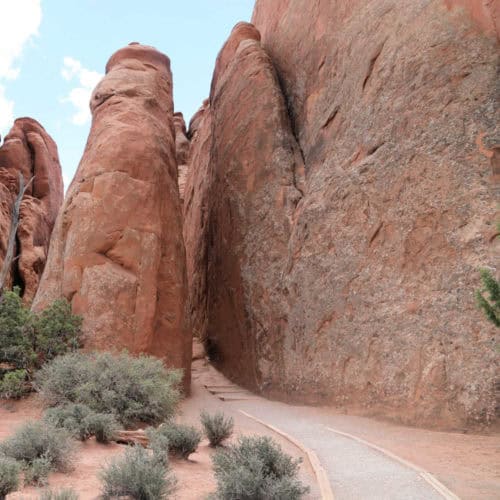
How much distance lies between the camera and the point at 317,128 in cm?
1703

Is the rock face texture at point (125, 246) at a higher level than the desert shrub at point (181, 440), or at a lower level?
higher

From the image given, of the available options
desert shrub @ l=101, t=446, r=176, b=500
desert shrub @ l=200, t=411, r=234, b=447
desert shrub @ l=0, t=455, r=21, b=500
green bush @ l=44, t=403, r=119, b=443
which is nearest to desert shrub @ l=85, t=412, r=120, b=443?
green bush @ l=44, t=403, r=119, b=443

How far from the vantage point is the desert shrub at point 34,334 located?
12.4 metres

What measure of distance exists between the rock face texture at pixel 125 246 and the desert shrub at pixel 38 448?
6450 millimetres

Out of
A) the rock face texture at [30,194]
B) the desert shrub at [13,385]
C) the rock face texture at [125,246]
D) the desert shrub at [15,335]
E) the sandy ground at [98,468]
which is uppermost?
the rock face texture at [30,194]

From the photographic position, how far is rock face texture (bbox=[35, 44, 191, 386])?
13.5 metres

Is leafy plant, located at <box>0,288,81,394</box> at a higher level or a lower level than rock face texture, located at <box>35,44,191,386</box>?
lower

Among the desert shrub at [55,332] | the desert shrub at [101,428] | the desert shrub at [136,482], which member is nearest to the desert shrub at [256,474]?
the desert shrub at [136,482]

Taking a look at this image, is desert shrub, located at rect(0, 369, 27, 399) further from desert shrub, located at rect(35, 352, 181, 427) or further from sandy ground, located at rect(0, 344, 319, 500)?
desert shrub, located at rect(35, 352, 181, 427)

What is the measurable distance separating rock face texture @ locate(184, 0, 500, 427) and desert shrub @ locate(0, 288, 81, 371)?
586 cm

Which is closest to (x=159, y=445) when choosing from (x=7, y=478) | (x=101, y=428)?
(x=101, y=428)

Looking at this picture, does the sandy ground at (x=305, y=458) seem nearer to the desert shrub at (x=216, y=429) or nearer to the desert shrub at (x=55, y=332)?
the desert shrub at (x=216, y=429)

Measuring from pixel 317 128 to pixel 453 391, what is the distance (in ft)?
31.9

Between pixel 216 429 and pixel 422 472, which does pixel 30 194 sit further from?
pixel 422 472
